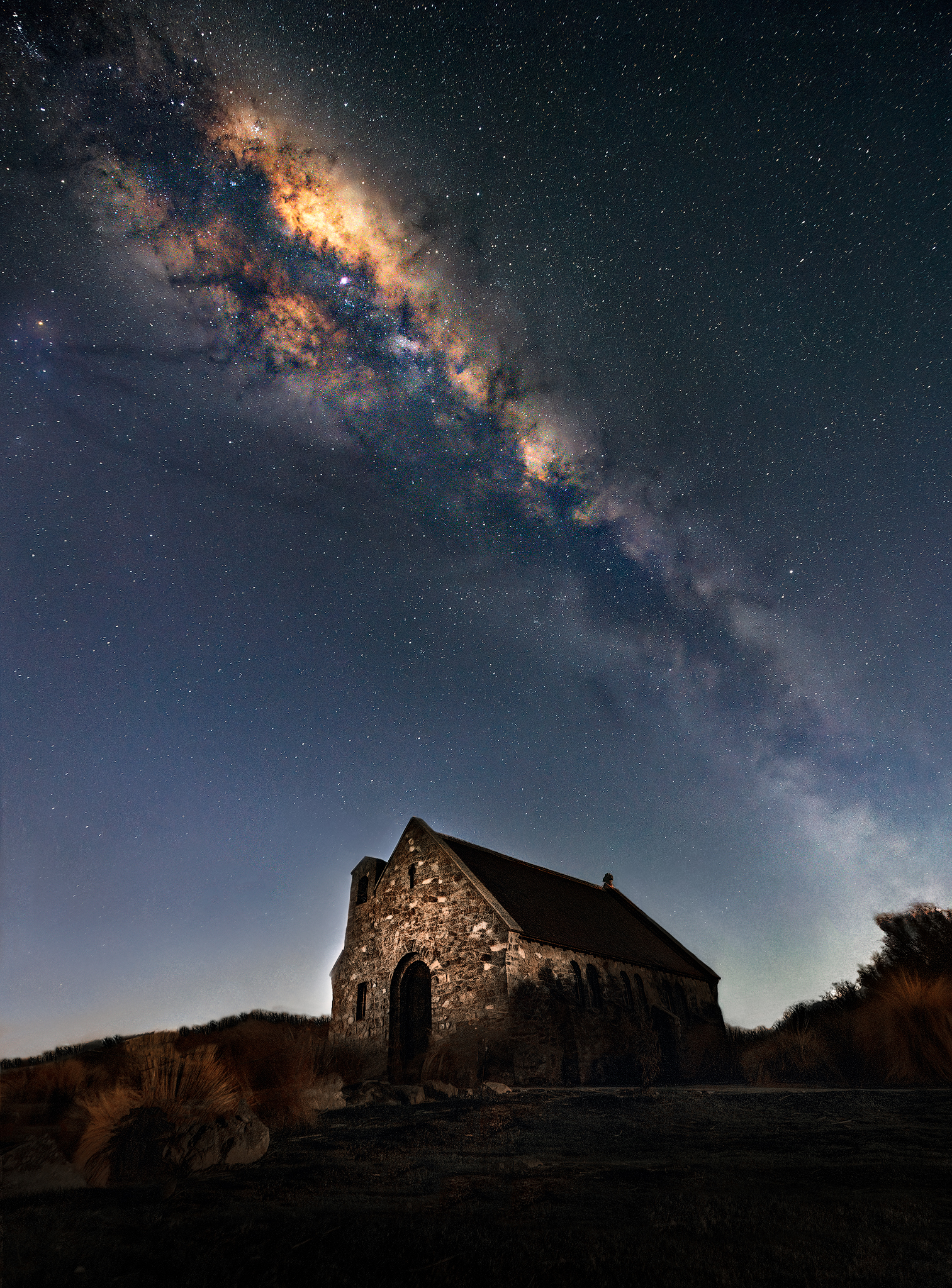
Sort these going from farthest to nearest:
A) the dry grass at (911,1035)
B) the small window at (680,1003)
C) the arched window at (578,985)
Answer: the small window at (680,1003)
the arched window at (578,985)
the dry grass at (911,1035)

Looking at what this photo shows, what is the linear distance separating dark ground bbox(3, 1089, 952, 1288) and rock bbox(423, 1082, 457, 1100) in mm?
6528

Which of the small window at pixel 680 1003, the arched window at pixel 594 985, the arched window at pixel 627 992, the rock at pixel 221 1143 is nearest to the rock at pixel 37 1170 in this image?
the rock at pixel 221 1143

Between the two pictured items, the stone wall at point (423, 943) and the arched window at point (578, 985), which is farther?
the arched window at point (578, 985)

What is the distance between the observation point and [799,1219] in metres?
4.27

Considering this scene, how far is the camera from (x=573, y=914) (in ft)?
86.3

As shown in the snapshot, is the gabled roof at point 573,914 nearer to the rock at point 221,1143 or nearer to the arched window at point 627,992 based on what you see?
the arched window at point 627,992

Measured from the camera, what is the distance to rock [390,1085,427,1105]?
1295 cm

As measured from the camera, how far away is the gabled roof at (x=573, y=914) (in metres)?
22.0

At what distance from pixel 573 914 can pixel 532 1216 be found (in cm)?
2339

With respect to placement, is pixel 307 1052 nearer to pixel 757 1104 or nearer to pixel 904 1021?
pixel 757 1104

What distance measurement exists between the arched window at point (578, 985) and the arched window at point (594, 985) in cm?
39

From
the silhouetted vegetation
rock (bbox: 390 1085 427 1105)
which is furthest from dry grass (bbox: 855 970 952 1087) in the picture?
rock (bbox: 390 1085 427 1105)

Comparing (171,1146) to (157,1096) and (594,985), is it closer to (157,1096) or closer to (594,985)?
Answer: (157,1096)

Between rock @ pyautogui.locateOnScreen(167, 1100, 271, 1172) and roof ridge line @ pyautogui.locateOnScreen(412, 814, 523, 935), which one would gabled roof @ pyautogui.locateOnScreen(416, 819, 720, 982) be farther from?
rock @ pyautogui.locateOnScreen(167, 1100, 271, 1172)
